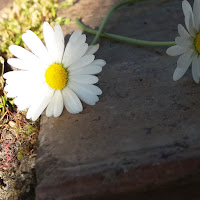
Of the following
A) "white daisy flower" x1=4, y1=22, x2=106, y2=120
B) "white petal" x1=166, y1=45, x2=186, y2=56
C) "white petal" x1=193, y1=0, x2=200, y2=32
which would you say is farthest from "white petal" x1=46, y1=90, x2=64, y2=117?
"white petal" x1=193, y1=0, x2=200, y2=32

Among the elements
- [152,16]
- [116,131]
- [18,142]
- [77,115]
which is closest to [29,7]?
[152,16]

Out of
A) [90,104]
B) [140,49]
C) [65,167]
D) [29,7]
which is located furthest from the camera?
[29,7]

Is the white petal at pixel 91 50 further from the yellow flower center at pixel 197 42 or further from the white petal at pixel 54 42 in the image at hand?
the yellow flower center at pixel 197 42

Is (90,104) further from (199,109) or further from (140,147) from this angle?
(199,109)

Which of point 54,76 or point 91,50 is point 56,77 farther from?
point 91,50

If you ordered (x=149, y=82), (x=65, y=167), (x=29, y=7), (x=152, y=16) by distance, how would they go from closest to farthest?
(x=65, y=167)
(x=149, y=82)
(x=152, y=16)
(x=29, y=7)

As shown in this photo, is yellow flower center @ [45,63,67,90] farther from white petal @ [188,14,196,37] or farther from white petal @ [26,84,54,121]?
white petal @ [188,14,196,37]

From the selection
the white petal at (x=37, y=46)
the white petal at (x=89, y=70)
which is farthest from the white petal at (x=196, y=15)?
the white petal at (x=37, y=46)
